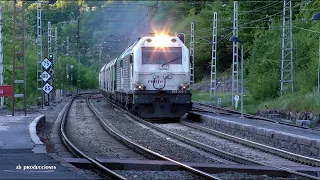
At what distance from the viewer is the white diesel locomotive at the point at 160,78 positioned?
2939 cm

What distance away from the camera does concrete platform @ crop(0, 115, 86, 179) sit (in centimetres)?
1223

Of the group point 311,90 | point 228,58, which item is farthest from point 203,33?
point 311,90

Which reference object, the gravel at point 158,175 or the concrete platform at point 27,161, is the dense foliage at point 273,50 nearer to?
the concrete platform at point 27,161

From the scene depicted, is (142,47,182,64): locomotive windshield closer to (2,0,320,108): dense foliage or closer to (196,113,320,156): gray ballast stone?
(196,113,320,156): gray ballast stone

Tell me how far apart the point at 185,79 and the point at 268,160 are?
13397mm

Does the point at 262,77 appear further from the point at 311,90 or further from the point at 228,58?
the point at 228,58

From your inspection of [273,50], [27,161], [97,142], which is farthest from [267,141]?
[273,50]

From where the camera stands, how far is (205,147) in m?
18.9

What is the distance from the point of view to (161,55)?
3008 cm

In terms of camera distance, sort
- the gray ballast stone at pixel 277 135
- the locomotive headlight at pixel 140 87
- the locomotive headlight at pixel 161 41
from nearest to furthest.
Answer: the gray ballast stone at pixel 277 135 → the locomotive headlight at pixel 140 87 → the locomotive headlight at pixel 161 41

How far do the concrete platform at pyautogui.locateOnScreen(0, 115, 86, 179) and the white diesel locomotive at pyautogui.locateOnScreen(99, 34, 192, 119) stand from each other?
27.4 ft

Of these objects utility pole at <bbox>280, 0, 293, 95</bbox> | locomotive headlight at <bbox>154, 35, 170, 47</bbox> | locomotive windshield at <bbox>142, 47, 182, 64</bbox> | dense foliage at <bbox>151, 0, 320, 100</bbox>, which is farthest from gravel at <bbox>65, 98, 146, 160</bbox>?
dense foliage at <bbox>151, 0, 320, 100</bbox>

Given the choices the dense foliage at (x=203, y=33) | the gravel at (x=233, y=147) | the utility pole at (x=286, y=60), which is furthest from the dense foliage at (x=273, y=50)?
the gravel at (x=233, y=147)

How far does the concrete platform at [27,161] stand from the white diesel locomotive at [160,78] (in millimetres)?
8352
